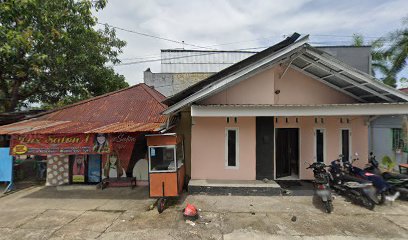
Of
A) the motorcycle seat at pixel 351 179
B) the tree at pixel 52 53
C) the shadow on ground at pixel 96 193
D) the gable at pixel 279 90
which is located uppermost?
the tree at pixel 52 53

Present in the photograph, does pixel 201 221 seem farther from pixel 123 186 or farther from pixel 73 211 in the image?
pixel 123 186

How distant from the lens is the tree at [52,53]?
10336 mm

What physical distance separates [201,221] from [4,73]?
12.7 m

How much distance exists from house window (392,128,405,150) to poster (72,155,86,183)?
1644 cm

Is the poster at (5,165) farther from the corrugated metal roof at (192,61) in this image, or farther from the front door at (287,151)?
the corrugated metal roof at (192,61)

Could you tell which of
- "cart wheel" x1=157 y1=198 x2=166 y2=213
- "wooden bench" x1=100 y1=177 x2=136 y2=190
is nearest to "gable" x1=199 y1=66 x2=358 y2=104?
"cart wheel" x1=157 y1=198 x2=166 y2=213

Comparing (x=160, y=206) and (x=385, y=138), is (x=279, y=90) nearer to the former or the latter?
(x=160, y=206)

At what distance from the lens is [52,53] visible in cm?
1276

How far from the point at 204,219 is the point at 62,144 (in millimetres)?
5384

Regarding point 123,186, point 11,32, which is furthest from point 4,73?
point 123,186

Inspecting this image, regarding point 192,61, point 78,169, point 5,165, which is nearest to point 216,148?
point 78,169

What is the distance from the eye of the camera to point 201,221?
629cm

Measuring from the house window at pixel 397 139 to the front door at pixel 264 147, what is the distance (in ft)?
32.0

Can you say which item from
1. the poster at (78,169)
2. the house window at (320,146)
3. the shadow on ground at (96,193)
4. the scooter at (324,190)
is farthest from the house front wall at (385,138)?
the poster at (78,169)
